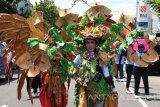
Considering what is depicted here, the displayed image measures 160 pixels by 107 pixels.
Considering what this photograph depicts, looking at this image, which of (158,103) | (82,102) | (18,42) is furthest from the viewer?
(158,103)

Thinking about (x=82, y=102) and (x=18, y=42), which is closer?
(x=82, y=102)

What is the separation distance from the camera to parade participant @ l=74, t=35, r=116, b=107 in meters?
6.79

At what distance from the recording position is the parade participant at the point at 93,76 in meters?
6.79

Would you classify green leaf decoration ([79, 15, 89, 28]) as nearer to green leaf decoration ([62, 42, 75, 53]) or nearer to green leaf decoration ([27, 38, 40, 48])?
green leaf decoration ([62, 42, 75, 53])

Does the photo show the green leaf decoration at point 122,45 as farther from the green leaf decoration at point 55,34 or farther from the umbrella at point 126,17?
the green leaf decoration at point 55,34

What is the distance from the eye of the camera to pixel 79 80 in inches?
270

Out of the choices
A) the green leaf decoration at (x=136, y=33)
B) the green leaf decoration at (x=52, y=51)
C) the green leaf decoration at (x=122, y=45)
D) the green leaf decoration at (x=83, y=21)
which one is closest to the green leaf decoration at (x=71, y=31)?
the green leaf decoration at (x=83, y=21)

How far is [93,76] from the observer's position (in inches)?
268

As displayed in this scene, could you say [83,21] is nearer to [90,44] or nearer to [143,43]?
[90,44]

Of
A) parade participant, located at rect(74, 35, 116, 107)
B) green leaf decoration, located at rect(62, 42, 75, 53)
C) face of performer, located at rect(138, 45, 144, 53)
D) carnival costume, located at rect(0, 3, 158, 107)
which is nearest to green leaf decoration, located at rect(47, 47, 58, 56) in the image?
carnival costume, located at rect(0, 3, 158, 107)

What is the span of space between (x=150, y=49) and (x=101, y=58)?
2.98 feet

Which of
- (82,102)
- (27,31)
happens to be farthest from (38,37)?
(82,102)

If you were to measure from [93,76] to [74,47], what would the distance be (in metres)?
0.56

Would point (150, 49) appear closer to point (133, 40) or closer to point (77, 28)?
point (133, 40)
